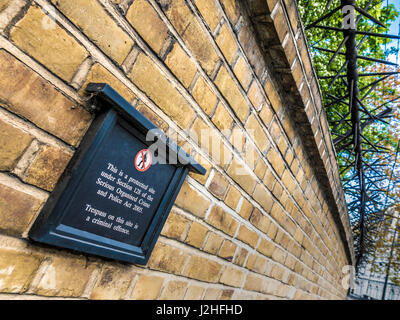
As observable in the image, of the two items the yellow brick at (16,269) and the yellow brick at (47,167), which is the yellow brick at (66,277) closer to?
the yellow brick at (16,269)

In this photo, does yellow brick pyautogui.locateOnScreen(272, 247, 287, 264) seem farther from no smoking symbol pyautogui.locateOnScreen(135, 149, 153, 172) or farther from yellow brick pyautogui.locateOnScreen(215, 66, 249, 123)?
no smoking symbol pyautogui.locateOnScreen(135, 149, 153, 172)

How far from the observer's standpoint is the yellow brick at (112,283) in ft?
2.61

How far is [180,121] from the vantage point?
0.97m

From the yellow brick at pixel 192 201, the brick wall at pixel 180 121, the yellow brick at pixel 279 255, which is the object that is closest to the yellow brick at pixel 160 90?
the brick wall at pixel 180 121

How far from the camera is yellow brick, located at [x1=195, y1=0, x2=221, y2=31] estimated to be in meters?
0.94

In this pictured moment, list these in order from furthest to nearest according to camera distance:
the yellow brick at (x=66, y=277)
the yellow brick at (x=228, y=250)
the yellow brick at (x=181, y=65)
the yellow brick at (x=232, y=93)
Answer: the yellow brick at (x=228, y=250) < the yellow brick at (x=232, y=93) < the yellow brick at (x=181, y=65) < the yellow brick at (x=66, y=277)

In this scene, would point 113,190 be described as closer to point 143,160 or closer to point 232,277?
point 143,160

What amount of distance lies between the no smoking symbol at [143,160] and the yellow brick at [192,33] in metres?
0.41

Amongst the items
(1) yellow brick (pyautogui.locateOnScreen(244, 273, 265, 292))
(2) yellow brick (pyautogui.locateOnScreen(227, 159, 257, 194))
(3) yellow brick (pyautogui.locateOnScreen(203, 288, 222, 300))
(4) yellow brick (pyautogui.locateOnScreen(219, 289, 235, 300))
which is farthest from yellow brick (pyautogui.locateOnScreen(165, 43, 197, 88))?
(1) yellow brick (pyautogui.locateOnScreen(244, 273, 265, 292))

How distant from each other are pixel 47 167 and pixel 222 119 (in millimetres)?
718

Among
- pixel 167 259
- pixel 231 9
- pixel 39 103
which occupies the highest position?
pixel 231 9

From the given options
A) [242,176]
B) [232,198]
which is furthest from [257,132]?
[232,198]

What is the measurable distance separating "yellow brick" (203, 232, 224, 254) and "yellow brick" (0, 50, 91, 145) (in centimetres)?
76
